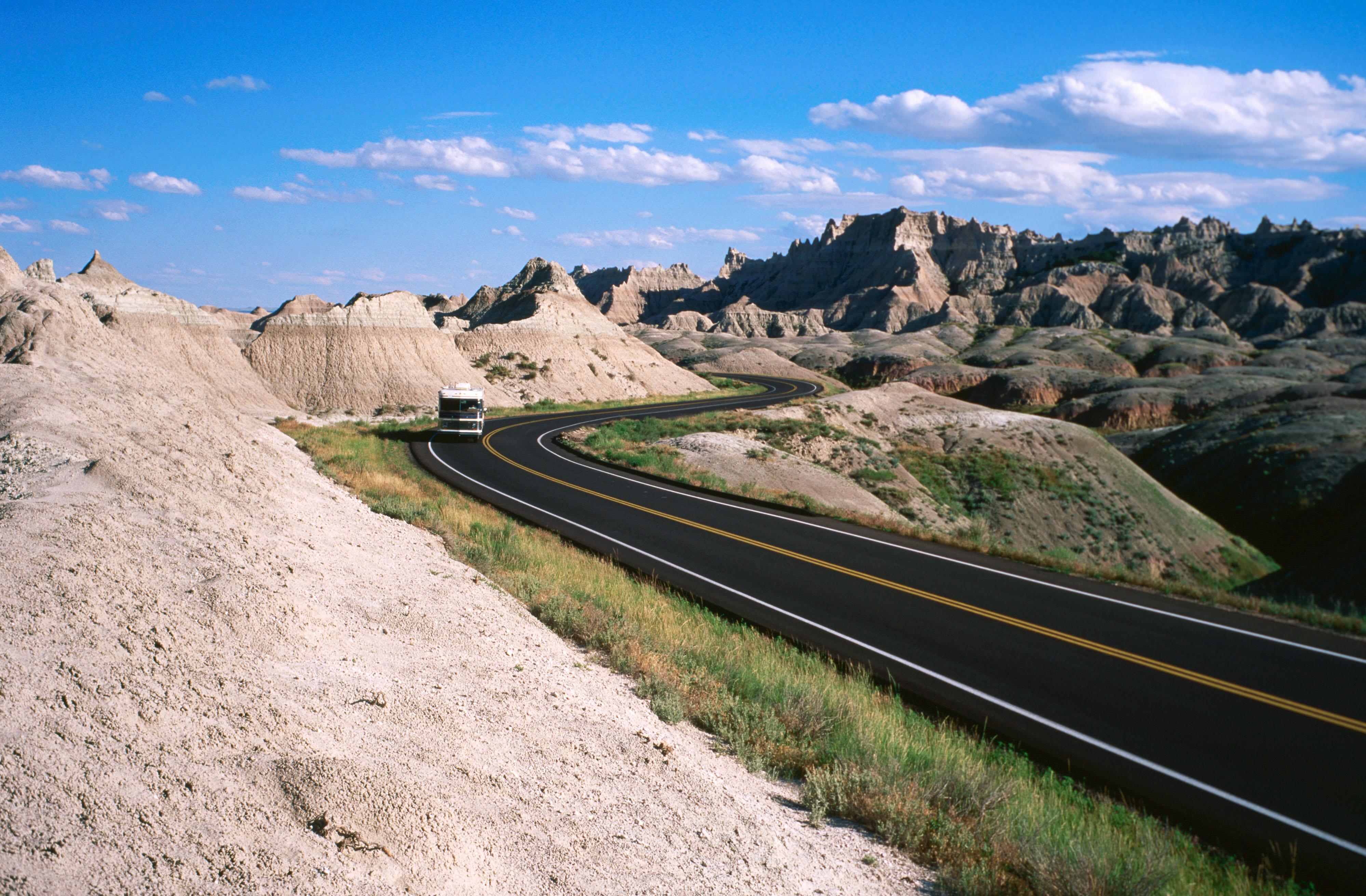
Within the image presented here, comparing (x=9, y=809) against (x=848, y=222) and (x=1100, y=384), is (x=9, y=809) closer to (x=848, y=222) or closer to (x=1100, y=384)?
(x=1100, y=384)

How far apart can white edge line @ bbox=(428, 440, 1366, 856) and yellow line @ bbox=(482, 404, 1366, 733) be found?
2591 mm

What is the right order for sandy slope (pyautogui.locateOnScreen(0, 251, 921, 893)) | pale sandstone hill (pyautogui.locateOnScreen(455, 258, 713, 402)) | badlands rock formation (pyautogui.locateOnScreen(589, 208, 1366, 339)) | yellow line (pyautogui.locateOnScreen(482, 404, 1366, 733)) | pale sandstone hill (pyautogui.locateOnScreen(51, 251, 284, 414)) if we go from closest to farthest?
1. sandy slope (pyautogui.locateOnScreen(0, 251, 921, 893))
2. yellow line (pyautogui.locateOnScreen(482, 404, 1366, 733))
3. pale sandstone hill (pyautogui.locateOnScreen(51, 251, 284, 414))
4. pale sandstone hill (pyautogui.locateOnScreen(455, 258, 713, 402))
5. badlands rock formation (pyautogui.locateOnScreen(589, 208, 1366, 339))

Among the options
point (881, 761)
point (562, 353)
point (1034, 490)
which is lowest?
point (1034, 490)

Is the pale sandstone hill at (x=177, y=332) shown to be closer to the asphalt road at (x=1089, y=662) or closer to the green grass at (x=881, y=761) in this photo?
the asphalt road at (x=1089, y=662)

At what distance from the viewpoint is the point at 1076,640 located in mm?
11852

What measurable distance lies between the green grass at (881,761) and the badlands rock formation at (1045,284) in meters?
129

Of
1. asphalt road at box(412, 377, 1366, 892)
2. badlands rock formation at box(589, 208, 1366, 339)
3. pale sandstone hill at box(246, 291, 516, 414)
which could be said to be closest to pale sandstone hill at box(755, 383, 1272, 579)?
asphalt road at box(412, 377, 1366, 892)

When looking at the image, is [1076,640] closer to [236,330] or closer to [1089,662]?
[1089,662]

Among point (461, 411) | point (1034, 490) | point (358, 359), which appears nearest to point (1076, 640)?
point (461, 411)

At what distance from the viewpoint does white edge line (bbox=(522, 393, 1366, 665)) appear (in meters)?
11.9

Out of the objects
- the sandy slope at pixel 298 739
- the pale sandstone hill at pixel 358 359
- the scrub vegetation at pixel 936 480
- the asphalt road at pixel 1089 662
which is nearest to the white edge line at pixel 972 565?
the asphalt road at pixel 1089 662

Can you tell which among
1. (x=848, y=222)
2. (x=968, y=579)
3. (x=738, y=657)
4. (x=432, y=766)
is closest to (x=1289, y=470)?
(x=968, y=579)

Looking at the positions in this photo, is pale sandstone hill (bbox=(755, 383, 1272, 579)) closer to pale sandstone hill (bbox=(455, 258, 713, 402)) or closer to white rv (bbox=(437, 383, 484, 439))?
white rv (bbox=(437, 383, 484, 439))

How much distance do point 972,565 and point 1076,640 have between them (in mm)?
5063
